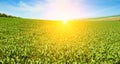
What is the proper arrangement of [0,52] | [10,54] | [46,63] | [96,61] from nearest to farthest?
[46,63]
[96,61]
[10,54]
[0,52]

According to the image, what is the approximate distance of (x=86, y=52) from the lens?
1334 centimetres

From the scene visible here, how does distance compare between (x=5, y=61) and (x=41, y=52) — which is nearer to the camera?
Result: (x=5, y=61)

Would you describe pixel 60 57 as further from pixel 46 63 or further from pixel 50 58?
pixel 46 63

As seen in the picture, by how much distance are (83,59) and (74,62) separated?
3.76ft

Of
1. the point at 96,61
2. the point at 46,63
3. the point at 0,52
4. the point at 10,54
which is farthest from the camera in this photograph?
the point at 0,52

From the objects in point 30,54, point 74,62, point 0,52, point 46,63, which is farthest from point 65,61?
point 0,52

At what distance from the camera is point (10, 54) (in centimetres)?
1187

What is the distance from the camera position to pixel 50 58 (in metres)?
11.4

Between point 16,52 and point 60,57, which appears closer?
point 60,57

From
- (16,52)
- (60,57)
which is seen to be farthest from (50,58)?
(16,52)

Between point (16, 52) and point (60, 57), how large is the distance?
3.19m

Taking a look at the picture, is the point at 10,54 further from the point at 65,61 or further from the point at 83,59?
the point at 83,59

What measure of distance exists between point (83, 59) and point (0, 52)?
19.3ft

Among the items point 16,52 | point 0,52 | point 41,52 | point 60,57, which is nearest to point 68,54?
point 60,57
